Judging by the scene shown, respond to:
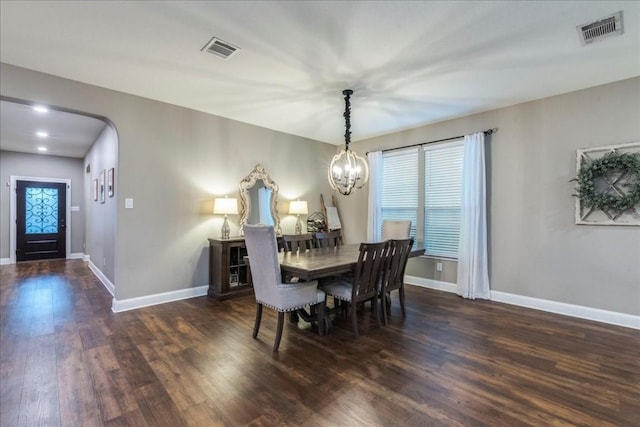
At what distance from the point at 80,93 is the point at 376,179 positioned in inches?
165

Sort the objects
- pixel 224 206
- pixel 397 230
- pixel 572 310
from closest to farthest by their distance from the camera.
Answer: pixel 572 310 < pixel 224 206 < pixel 397 230

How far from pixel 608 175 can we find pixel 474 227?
4.74 feet

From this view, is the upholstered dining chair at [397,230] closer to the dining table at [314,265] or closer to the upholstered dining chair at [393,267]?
the upholstered dining chair at [393,267]

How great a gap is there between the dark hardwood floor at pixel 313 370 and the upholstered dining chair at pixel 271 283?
368 mm

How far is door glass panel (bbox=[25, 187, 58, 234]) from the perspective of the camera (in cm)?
676

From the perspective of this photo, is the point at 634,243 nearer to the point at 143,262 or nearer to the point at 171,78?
the point at 171,78

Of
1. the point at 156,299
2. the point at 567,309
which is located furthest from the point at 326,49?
the point at 567,309

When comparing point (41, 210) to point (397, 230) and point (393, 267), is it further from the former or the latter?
point (393, 267)

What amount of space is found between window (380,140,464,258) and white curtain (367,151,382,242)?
82 mm

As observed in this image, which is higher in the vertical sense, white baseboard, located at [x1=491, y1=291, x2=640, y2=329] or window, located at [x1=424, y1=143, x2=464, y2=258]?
window, located at [x1=424, y1=143, x2=464, y2=258]

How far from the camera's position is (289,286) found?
2.56 metres

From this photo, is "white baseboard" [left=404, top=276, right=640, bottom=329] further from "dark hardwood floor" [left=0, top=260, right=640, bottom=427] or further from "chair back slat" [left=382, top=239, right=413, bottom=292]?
"chair back slat" [left=382, top=239, right=413, bottom=292]

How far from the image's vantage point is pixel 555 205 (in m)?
3.54

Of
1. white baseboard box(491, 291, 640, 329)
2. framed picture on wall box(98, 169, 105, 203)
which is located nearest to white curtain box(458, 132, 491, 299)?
white baseboard box(491, 291, 640, 329)
